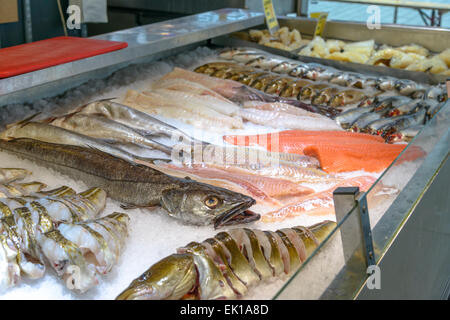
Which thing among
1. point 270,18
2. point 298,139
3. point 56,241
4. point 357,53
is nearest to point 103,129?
point 298,139

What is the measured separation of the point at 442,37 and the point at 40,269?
13.5 ft

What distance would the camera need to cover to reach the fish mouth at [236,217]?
2.02 metres

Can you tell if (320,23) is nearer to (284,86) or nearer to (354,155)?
(284,86)

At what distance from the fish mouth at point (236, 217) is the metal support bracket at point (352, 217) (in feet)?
2.04

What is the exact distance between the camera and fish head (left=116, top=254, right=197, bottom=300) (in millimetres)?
1501

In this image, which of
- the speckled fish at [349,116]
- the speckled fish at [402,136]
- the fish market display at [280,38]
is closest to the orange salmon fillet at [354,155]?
the speckled fish at [402,136]

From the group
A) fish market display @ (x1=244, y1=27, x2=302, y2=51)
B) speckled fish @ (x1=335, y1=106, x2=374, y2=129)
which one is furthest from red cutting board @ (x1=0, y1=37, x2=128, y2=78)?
fish market display @ (x1=244, y1=27, x2=302, y2=51)

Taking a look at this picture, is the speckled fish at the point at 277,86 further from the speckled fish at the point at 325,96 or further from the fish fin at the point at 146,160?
the fish fin at the point at 146,160

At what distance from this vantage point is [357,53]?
4.55 metres

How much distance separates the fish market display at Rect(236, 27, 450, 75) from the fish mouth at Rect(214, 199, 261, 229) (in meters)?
2.55

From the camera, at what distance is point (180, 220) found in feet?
6.97

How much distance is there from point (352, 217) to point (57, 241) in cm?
92

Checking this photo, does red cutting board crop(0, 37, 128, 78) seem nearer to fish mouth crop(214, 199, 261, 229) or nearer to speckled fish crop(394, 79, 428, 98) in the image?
fish mouth crop(214, 199, 261, 229)
